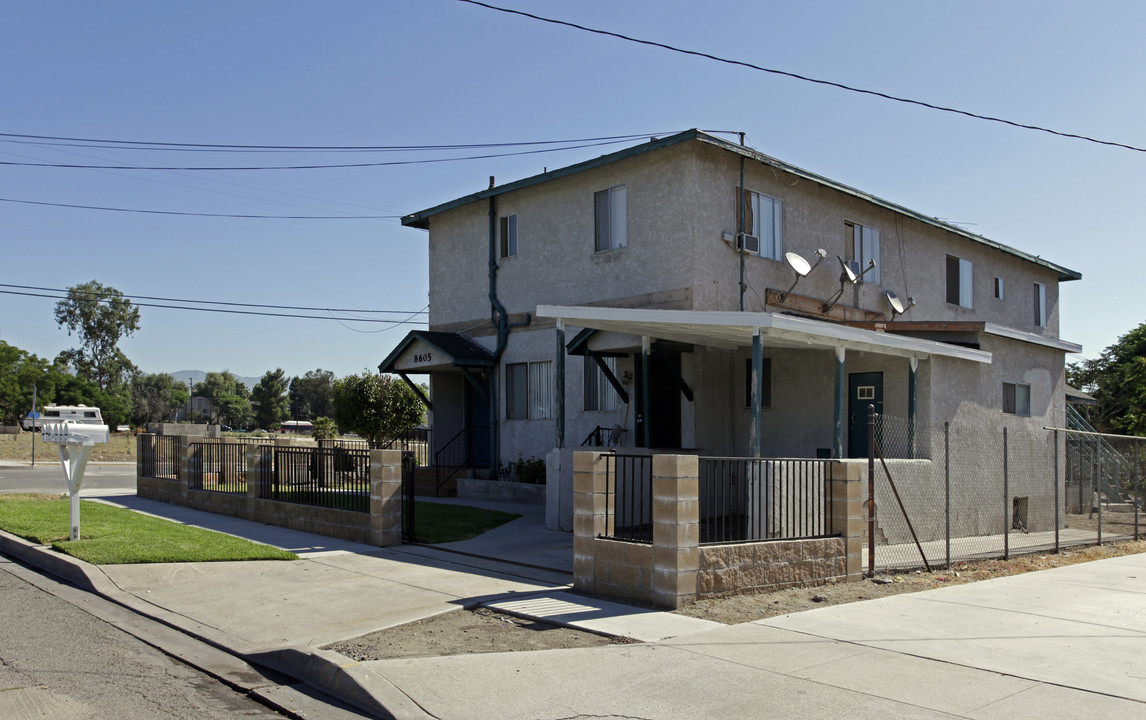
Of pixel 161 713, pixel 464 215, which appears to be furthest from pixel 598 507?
pixel 464 215

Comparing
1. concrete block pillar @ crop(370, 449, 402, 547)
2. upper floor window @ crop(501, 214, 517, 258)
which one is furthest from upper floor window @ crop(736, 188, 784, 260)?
concrete block pillar @ crop(370, 449, 402, 547)

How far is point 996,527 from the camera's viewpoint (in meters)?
16.1

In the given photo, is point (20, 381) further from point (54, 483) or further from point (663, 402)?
point (663, 402)

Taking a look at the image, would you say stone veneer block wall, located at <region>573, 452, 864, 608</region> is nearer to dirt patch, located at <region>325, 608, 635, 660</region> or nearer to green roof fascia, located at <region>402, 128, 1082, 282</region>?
dirt patch, located at <region>325, 608, 635, 660</region>

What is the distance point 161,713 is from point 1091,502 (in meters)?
19.9

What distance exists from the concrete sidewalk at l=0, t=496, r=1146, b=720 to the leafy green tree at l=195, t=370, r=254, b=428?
391ft

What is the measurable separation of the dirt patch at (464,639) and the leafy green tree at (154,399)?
10388 cm

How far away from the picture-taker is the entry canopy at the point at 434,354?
67.3ft

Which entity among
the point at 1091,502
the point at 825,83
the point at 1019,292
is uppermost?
the point at 825,83

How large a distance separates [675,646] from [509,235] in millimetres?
14906

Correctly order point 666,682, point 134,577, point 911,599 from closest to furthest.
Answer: point 666,682, point 911,599, point 134,577

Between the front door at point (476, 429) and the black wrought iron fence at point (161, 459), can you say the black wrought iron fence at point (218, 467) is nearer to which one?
the black wrought iron fence at point (161, 459)

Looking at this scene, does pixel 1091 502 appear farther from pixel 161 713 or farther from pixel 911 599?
pixel 161 713

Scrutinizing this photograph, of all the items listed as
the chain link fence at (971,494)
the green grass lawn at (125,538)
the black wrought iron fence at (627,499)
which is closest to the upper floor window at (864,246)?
the chain link fence at (971,494)
